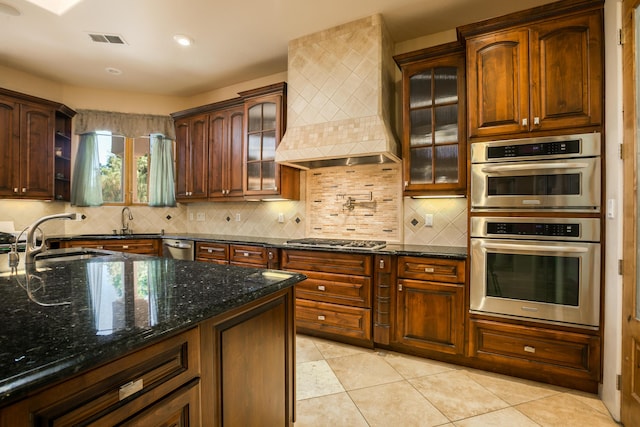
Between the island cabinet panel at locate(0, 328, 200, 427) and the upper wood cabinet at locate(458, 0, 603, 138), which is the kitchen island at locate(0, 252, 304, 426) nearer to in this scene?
the island cabinet panel at locate(0, 328, 200, 427)

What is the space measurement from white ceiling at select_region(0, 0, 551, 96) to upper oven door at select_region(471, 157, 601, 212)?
1.52 metres

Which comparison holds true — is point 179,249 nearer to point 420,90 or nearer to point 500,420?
point 420,90

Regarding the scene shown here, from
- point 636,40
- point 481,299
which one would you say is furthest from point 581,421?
point 636,40

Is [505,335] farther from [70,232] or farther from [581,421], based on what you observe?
[70,232]

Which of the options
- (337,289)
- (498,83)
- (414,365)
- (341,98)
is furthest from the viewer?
(341,98)

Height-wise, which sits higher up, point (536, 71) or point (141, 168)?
point (536, 71)

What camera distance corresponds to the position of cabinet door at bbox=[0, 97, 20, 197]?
11.8ft

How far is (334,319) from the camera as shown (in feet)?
9.55

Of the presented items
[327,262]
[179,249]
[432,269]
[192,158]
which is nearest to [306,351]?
[327,262]

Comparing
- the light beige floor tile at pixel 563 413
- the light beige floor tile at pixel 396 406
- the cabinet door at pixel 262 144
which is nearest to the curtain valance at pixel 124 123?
the cabinet door at pixel 262 144

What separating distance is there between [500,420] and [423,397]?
443 millimetres

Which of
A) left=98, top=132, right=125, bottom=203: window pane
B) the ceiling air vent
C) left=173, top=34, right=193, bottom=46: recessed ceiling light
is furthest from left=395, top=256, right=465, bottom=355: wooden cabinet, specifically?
left=98, top=132, right=125, bottom=203: window pane

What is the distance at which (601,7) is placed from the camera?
2.09 metres

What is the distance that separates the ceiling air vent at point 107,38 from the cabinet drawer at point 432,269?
11.4ft
